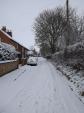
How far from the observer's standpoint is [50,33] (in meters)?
48.1

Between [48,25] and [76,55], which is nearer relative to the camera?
[76,55]

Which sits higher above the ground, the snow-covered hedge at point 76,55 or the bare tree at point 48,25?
the bare tree at point 48,25

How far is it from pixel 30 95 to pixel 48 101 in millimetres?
1402

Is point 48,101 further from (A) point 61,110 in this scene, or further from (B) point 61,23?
(B) point 61,23

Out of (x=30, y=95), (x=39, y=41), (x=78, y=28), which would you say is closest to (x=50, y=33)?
(x=39, y=41)

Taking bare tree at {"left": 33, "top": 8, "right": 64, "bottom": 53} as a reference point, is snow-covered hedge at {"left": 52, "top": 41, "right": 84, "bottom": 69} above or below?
below

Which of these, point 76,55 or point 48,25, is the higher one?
point 48,25

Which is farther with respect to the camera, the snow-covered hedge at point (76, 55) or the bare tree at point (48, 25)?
the bare tree at point (48, 25)

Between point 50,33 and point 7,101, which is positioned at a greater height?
point 50,33

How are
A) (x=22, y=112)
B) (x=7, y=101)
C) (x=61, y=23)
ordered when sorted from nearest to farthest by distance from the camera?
(x=22, y=112) < (x=7, y=101) < (x=61, y=23)

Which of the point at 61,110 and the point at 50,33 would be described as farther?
the point at 50,33

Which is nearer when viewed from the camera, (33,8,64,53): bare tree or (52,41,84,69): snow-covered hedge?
(52,41,84,69): snow-covered hedge

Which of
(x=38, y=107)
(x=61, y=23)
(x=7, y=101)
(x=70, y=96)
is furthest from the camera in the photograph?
(x=61, y=23)

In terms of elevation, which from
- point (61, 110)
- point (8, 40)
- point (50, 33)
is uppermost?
point (50, 33)
